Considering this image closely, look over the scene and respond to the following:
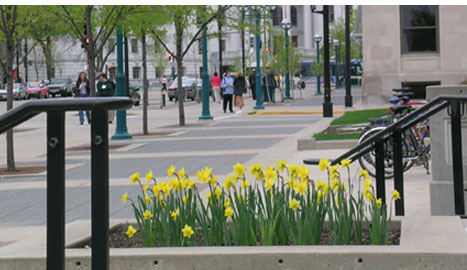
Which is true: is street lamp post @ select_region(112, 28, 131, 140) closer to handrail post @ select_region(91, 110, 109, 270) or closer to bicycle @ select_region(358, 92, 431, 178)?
bicycle @ select_region(358, 92, 431, 178)

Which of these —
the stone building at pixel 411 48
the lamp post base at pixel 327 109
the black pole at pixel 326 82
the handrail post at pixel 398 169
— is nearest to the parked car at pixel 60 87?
the stone building at pixel 411 48

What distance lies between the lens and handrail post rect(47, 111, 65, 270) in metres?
3.65

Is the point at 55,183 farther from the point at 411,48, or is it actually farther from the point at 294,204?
the point at 411,48

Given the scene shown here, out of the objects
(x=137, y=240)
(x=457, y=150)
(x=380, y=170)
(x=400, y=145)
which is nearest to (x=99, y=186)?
(x=137, y=240)

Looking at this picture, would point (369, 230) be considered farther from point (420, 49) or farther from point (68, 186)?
point (420, 49)

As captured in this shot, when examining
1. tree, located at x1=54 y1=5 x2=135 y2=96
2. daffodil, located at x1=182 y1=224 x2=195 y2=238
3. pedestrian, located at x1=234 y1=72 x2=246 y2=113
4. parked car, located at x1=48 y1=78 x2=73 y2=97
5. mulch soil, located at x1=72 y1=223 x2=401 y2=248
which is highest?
tree, located at x1=54 y1=5 x2=135 y2=96

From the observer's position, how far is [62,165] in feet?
12.0

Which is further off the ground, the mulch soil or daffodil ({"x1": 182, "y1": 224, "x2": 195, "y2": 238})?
daffodil ({"x1": 182, "y1": 224, "x2": 195, "y2": 238})

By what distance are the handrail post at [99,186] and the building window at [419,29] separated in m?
30.9

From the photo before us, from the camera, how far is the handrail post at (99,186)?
11.9ft

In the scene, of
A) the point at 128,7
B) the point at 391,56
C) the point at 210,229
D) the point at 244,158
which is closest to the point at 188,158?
the point at 244,158

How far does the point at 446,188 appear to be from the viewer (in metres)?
7.77

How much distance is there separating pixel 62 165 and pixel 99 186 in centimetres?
18

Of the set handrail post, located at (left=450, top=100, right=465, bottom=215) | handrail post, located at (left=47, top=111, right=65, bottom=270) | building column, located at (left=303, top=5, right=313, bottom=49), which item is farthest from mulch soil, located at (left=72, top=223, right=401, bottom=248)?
building column, located at (left=303, top=5, right=313, bottom=49)
